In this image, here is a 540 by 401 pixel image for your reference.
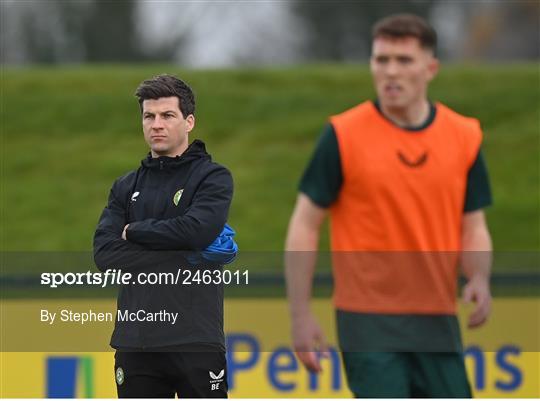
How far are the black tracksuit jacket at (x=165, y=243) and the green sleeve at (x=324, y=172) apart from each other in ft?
0.92

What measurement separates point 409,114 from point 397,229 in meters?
0.38

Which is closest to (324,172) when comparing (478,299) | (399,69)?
(399,69)

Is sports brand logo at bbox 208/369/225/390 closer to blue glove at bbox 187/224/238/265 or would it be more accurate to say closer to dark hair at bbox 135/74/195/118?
blue glove at bbox 187/224/238/265

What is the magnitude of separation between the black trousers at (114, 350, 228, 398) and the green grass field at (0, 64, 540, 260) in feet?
28.8

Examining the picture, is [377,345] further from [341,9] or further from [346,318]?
[341,9]

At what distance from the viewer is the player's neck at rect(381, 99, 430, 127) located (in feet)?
13.8

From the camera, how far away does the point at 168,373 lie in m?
4.27

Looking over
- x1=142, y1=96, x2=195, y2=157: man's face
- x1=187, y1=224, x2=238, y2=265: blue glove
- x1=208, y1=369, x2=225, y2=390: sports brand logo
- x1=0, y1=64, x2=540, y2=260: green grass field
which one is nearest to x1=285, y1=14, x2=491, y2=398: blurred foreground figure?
x1=187, y1=224, x2=238, y2=265: blue glove

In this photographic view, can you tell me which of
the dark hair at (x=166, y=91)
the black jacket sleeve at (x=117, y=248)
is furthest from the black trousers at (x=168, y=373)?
the dark hair at (x=166, y=91)

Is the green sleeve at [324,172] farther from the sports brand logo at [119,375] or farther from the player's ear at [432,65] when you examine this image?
the sports brand logo at [119,375]

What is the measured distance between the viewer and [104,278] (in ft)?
15.0

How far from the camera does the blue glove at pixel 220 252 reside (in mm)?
4184

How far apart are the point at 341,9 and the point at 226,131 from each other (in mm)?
15568

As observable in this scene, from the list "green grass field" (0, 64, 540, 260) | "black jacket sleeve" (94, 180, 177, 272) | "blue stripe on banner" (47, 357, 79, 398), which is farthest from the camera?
"green grass field" (0, 64, 540, 260)
